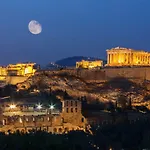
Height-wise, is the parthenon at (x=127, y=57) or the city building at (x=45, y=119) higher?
the parthenon at (x=127, y=57)

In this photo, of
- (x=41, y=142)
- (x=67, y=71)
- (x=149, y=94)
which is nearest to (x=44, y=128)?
(x=41, y=142)

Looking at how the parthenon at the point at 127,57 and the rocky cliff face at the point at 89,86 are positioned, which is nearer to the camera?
the rocky cliff face at the point at 89,86

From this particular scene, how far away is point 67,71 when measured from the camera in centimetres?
5188

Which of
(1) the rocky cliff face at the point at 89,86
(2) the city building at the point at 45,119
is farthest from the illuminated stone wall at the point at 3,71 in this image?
(2) the city building at the point at 45,119

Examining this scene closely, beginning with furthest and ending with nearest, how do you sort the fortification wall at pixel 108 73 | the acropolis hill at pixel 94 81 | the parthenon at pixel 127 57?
the parthenon at pixel 127 57
the fortification wall at pixel 108 73
the acropolis hill at pixel 94 81

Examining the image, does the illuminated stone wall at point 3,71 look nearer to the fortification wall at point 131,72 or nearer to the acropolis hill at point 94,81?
the acropolis hill at point 94,81

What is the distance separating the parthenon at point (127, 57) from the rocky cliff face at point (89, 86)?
905 cm

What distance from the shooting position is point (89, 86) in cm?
4884

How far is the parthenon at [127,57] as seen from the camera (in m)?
59.9

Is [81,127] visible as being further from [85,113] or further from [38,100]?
[38,100]

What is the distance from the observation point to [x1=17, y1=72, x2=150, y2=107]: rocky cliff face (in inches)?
1742

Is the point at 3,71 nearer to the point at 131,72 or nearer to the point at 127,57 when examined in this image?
the point at 127,57

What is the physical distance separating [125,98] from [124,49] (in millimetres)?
17938

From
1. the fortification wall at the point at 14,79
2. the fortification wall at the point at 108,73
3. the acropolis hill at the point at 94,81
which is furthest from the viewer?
the fortification wall at the point at 108,73
